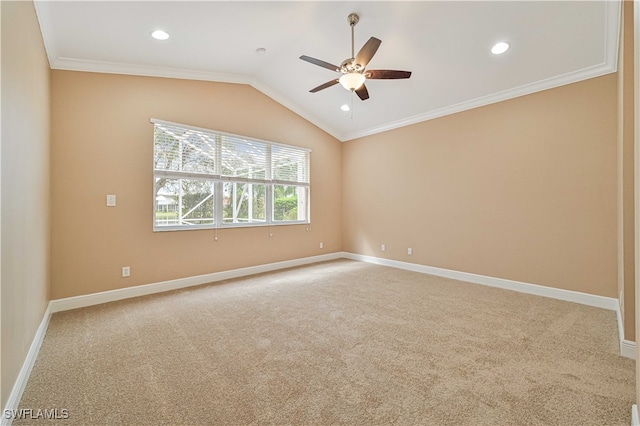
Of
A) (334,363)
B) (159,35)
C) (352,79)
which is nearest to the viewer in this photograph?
(334,363)

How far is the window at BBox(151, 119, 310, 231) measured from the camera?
3.92 meters

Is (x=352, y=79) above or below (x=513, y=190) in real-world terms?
above

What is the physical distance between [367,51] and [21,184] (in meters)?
3.01

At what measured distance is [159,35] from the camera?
121 inches

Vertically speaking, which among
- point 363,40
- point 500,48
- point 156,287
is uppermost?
point 363,40

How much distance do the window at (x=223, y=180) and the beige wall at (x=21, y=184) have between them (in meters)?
1.29

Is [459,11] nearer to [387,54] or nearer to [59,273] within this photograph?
[387,54]

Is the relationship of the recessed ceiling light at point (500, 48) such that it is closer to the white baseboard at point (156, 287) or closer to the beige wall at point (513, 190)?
the beige wall at point (513, 190)

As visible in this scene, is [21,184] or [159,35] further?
[159,35]

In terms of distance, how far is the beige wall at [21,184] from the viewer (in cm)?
157

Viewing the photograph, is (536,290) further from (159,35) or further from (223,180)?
(159,35)

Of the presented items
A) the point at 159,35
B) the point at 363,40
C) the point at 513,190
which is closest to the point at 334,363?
the point at 513,190

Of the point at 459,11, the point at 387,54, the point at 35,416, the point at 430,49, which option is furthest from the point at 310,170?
the point at 35,416

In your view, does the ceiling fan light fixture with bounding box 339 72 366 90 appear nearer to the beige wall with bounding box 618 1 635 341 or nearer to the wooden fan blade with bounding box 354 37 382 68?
the wooden fan blade with bounding box 354 37 382 68
